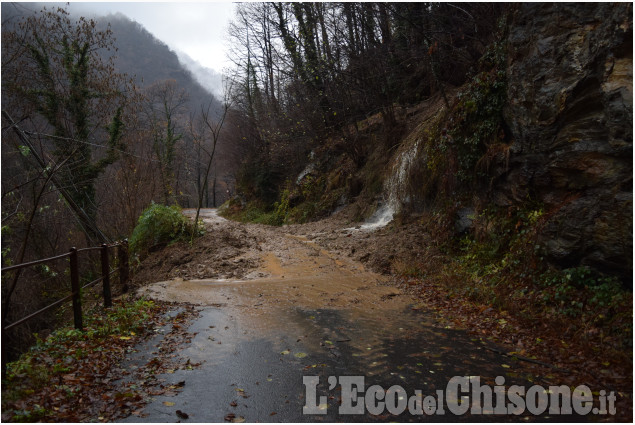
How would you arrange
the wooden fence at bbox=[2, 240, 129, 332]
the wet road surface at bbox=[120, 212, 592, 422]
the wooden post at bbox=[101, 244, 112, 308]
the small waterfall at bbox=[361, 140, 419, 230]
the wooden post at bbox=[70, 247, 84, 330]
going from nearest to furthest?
the wet road surface at bbox=[120, 212, 592, 422]
the wooden fence at bbox=[2, 240, 129, 332]
the wooden post at bbox=[70, 247, 84, 330]
the wooden post at bbox=[101, 244, 112, 308]
the small waterfall at bbox=[361, 140, 419, 230]

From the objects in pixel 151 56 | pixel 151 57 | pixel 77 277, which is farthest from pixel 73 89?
pixel 151 56

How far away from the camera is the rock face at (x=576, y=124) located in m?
5.47

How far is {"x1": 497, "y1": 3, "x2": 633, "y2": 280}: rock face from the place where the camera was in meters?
5.47

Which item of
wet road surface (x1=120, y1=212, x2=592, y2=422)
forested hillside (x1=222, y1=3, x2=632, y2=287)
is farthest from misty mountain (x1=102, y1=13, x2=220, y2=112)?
wet road surface (x1=120, y1=212, x2=592, y2=422)

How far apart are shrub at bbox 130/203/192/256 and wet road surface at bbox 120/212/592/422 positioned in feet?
17.1

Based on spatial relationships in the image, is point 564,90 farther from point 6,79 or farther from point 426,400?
point 6,79

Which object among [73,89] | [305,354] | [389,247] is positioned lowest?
[305,354]

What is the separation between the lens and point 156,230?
45.2 ft

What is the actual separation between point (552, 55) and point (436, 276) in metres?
4.84

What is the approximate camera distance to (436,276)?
8.62 m

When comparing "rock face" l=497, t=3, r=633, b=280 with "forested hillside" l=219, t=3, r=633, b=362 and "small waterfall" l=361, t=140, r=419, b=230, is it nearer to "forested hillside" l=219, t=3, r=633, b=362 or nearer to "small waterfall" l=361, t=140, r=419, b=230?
"forested hillside" l=219, t=3, r=633, b=362

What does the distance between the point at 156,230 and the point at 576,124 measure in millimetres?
12709

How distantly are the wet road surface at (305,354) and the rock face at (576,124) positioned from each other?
2.43 metres

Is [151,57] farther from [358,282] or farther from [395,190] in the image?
[358,282]
